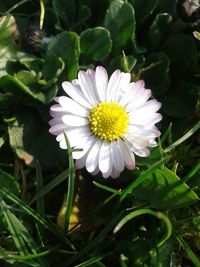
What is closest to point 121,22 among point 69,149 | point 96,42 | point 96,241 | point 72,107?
point 96,42

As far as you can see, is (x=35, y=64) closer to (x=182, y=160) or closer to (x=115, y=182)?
(x=115, y=182)

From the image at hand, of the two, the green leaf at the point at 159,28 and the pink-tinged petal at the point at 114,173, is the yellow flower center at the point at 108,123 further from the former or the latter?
the green leaf at the point at 159,28

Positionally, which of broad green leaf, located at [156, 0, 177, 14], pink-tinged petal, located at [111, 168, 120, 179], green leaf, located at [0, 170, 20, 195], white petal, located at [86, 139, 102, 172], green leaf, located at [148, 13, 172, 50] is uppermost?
broad green leaf, located at [156, 0, 177, 14]

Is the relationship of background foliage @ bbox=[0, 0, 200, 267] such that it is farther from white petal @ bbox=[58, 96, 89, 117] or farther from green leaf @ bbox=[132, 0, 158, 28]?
white petal @ bbox=[58, 96, 89, 117]

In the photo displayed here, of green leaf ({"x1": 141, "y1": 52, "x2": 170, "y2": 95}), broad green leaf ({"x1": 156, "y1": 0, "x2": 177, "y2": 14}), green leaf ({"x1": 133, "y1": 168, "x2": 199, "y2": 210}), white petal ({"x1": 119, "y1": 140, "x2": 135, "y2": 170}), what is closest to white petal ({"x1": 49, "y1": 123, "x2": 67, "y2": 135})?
white petal ({"x1": 119, "y1": 140, "x2": 135, "y2": 170})

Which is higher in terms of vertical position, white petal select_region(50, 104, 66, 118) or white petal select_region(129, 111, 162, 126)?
white petal select_region(129, 111, 162, 126)

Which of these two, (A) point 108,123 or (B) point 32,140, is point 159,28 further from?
(B) point 32,140

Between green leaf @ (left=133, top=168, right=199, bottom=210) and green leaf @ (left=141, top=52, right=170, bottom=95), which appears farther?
green leaf @ (left=141, top=52, right=170, bottom=95)

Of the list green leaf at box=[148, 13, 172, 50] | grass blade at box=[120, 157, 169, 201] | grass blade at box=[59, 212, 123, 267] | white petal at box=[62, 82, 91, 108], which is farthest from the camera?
green leaf at box=[148, 13, 172, 50]
